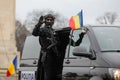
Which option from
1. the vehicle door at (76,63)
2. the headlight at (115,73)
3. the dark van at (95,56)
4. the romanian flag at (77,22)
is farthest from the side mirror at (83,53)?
the romanian flag at (77,22)

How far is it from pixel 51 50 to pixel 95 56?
1.57 m

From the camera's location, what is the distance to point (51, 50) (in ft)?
31.6

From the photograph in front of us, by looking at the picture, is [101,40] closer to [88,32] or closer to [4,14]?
[88,32]

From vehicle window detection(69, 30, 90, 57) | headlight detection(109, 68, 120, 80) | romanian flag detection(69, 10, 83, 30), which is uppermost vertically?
romanian flag detection(69, 10, 83, 30)

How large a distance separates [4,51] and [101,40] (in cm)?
3036

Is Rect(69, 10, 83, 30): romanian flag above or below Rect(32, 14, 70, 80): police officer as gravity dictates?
above

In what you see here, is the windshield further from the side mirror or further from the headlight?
the headlight

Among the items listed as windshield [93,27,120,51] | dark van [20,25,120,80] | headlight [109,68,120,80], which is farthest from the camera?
windshield [93,27,120,51]

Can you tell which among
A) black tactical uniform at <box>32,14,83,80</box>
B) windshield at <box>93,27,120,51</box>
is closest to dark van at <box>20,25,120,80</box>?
windshield at <box>93,27,120,51</box>

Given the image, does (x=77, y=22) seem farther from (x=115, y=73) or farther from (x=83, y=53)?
(x=115, y=73)

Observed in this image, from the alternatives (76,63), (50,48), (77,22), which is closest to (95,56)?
(76,63)

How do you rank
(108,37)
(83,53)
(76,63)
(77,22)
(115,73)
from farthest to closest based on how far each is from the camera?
(77,22), (76,63), (108,37), (83,53), (115,73)

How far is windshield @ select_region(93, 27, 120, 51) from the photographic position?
27.5ft

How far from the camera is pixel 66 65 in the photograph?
9109 millimetres
